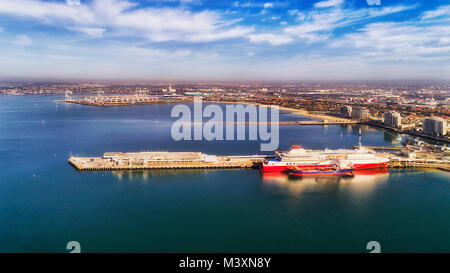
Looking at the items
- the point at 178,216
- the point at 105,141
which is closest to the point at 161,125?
the point at 105,141

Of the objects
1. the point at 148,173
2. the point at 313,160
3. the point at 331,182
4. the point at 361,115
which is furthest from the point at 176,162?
the point at 361,115

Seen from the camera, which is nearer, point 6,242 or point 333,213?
point 6,242

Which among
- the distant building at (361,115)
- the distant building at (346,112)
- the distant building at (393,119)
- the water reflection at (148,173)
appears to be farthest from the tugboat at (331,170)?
the distant building at (346,112)

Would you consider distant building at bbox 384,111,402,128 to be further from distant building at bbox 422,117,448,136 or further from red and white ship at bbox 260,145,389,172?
red and white ship at bbox 260,145,389,172

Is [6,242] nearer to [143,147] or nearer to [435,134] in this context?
[143,147]

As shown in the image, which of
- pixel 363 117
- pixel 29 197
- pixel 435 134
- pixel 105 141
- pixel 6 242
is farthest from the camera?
pixel 363 117

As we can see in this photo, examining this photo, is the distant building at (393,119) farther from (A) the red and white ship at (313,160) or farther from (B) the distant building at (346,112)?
(A) the red and white ship at (313,160)
